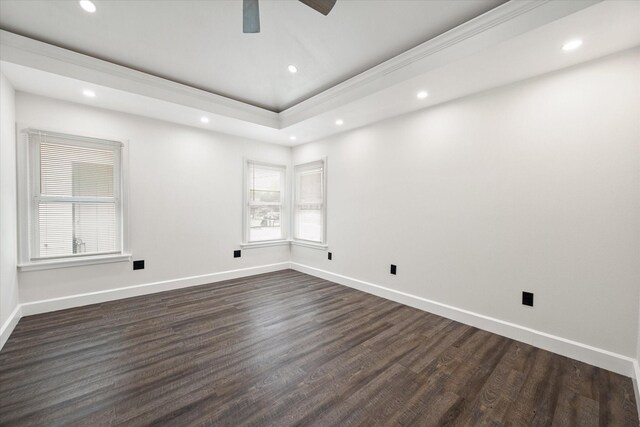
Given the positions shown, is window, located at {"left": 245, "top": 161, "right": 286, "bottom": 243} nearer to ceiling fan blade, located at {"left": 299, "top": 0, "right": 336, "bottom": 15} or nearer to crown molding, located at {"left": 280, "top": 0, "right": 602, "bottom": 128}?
crown molding, located at {"left": 280, "top": 0, "right": 602, "bottom": 128}

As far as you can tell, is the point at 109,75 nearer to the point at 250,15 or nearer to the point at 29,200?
the point at 29,200

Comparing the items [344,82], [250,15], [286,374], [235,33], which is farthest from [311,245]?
[250,15]

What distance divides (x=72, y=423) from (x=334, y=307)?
2315 millimetres

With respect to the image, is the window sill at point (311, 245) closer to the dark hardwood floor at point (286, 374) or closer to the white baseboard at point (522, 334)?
the white baseboard at point (522, 334)

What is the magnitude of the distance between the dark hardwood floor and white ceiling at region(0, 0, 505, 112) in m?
2.66

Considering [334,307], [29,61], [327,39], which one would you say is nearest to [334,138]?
[327,39]

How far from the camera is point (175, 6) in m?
2.07

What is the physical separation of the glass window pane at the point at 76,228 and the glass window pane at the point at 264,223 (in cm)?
191

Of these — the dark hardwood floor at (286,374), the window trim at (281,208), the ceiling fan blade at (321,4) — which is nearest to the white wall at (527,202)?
the dark hardwood floor at (286,374)

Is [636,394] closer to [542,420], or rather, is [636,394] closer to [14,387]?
[542,420]

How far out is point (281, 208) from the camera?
5.05 m

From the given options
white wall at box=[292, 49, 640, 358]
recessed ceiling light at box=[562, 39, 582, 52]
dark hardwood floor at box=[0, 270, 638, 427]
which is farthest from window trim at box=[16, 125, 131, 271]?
recessed ceiling light at box=[562, 39, 582, 52]

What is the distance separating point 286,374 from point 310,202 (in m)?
3.16

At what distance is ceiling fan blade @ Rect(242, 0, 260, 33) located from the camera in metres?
1.63
